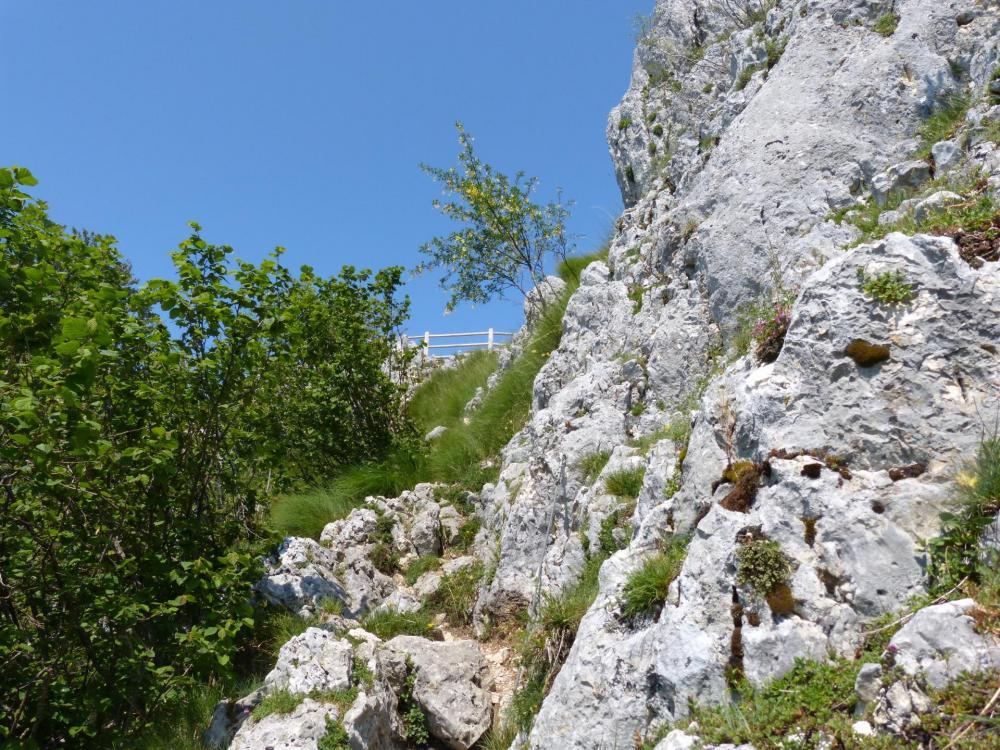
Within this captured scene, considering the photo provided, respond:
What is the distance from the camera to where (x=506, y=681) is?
831 cm

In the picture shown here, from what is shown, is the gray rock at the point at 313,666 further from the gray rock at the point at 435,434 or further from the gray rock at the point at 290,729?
the gray rock at the point at 435,434

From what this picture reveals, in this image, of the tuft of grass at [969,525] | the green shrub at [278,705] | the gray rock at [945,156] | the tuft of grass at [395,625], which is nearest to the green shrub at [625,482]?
the tuft of grass at [395,625]

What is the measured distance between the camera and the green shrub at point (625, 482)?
7.88 m

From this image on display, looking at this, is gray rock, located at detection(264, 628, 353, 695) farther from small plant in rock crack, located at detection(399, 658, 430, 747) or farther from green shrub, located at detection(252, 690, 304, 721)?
small plant in rock crack, located at detection(399, 658, 430, 747)

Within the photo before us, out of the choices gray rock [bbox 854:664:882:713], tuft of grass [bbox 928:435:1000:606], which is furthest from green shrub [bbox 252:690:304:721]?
tuft of grass [bbox 928:435:1000:606]

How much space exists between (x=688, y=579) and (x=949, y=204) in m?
4.13

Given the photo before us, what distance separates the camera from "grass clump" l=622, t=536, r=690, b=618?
18.8 ft

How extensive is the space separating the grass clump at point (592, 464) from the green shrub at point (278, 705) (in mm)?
4252

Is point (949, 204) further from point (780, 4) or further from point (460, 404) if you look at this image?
point (460, 404)

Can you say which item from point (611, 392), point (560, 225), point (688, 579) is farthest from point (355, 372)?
point (688, 579)

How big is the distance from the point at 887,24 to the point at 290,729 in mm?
11889

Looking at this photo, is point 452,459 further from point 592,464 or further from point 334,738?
point 334,738

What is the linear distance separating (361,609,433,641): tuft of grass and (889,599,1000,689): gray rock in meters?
6.87

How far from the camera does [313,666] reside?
24.0 feet
